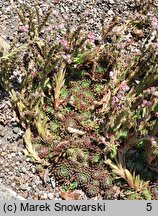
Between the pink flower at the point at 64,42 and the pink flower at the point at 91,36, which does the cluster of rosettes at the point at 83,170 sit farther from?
the pink flower at the point at 91,36

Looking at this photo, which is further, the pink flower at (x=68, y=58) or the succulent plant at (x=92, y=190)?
the pink flower at (x=68, y=58)

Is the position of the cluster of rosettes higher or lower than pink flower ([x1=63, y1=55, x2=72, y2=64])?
lower

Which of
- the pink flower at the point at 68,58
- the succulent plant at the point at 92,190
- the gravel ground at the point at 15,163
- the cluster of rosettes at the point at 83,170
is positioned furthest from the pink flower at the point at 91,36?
the succulent plant at the point at 92,190

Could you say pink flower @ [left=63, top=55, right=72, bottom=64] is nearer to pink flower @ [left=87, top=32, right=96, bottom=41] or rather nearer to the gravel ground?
pink flower @ [left=87, top=32, right=96, bottom=41]

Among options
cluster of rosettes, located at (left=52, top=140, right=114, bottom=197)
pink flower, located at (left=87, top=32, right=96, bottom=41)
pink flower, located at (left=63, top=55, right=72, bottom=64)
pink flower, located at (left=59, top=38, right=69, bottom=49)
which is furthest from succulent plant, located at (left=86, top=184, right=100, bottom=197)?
pink flower, located at (left=87, top=32, right=96, bottom=41)

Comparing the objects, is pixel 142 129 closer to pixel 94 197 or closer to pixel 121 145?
pixel 121 145

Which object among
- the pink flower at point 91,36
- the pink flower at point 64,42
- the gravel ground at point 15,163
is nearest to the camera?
the gravel ground at point 15,163

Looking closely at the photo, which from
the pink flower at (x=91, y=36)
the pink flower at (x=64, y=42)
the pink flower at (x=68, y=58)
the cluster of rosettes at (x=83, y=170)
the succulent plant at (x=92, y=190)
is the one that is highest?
the pink flower at (x=91, y=36)

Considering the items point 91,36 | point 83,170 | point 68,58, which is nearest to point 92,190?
point 83,170

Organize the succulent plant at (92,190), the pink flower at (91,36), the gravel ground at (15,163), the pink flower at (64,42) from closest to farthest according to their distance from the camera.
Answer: the gravel ground at (15,163)
the succulent plant at (92,190)
the pink flower at (64,42)
the pink flower at (91,36)

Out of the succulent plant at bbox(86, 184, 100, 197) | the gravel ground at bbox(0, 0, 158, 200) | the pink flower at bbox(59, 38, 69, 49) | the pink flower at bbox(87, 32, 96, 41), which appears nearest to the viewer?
the gravel ground at bbox(0, 0, 158, 200)

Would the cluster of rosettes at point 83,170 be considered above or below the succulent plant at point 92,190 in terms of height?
above
